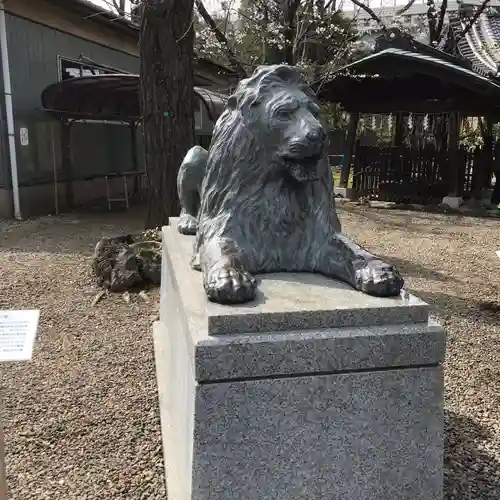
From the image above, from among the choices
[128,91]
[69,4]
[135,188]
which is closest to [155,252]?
[128,91]

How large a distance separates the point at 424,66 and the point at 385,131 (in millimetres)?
16685

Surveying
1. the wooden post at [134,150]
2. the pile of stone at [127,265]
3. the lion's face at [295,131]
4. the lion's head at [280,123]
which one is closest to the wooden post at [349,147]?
the wooden post at [134,150]

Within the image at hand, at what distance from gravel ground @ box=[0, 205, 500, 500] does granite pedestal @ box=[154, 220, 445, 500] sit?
0.78 meters

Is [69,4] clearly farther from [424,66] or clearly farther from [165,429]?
[165,429]

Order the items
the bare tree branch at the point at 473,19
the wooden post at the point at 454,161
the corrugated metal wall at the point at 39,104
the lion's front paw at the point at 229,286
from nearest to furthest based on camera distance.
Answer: the lion's front paw at the point at 229,286, the corrugated metal wall at the point at 39,104, the wooden post at the point at 454,161, the bare tree branch at the point at 473,19

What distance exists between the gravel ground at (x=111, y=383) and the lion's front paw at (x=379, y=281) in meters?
1.17

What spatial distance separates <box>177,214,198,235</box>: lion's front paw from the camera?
3971 millimetres

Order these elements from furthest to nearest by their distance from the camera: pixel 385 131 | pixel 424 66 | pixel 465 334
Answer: pixel 385 131, pixel 424 66, pixel 465 334

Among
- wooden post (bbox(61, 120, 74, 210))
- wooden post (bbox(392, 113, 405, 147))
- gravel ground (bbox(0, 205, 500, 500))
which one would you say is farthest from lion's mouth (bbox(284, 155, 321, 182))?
wooden post (bbox(392, 113, 405, 147))

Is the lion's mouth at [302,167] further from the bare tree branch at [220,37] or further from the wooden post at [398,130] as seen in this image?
the wooden post at [398,130]

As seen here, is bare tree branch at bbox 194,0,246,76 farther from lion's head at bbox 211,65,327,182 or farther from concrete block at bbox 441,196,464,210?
lion's head at bbox 211,65,327,182

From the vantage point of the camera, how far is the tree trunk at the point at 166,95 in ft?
24.6

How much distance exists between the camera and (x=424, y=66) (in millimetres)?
11812

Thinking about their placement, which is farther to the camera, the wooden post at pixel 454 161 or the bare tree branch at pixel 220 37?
the wooden post at pixel 454 161
